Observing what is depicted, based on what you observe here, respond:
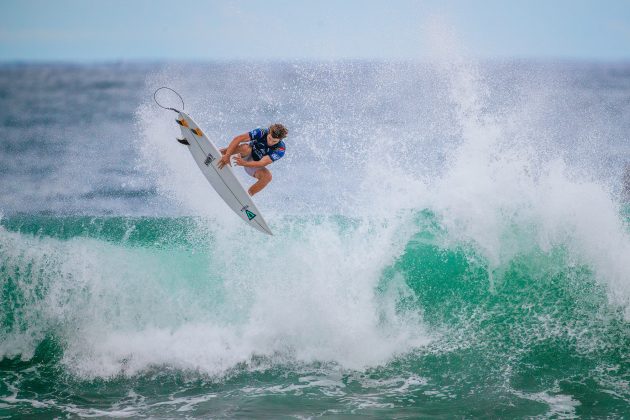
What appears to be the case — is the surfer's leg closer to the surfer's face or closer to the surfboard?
the surfboard

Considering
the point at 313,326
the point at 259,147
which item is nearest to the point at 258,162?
the point at 259,147

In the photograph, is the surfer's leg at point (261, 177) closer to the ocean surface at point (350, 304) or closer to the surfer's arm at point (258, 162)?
the surfer's arm at point (258, 162)

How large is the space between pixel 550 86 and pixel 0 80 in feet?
76.4

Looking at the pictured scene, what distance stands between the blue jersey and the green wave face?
4.84 ft

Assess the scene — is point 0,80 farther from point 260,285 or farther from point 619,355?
point 619,355

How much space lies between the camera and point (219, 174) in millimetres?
7238

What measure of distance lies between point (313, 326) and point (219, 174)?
6.35ft

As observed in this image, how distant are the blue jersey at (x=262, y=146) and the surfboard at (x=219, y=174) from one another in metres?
0.58

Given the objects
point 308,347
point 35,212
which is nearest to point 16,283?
point 308,347

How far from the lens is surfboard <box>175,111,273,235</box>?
279 inches

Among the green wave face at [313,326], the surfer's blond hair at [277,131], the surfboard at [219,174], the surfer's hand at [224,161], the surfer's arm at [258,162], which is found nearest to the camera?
the green wave face at [313,326]

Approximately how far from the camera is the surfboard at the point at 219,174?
710 cm

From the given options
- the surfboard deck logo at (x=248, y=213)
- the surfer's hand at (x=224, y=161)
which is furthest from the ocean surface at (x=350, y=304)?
the surfer's hand at (x=224, y=161)

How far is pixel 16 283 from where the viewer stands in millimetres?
7703
